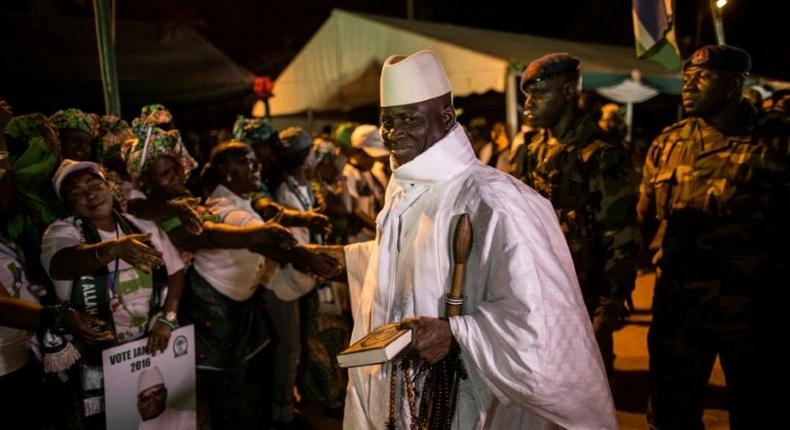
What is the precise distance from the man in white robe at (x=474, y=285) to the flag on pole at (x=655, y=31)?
11.2 feet

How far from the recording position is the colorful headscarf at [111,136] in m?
3.84

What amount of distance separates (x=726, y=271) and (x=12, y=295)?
364 cm

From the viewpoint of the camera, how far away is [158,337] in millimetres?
3182

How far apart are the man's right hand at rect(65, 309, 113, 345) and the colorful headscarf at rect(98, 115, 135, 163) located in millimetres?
1287

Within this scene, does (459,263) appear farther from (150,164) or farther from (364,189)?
(364,189)

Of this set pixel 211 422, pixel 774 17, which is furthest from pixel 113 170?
pixel 774 17

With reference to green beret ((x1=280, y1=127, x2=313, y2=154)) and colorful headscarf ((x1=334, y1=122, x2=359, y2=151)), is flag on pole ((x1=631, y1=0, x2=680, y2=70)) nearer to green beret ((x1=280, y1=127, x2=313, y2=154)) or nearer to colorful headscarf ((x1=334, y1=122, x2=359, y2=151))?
green beret ((x1=280, y1=127, x2=313, y2=154))

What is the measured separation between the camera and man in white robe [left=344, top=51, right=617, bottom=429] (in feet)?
5.77

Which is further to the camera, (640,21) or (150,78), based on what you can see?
(150,78)

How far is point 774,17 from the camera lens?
18031mm

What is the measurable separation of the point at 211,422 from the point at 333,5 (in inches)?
861

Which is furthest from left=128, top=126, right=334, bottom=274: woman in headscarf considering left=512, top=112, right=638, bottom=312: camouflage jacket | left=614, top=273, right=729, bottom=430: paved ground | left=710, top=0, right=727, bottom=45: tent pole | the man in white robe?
left=710, top=0, right=727, bottom=45: tent pole

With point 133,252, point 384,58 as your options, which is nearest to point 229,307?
point 133,252

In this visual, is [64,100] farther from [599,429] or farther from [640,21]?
[599,429]
